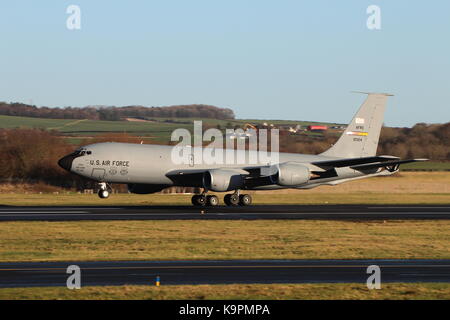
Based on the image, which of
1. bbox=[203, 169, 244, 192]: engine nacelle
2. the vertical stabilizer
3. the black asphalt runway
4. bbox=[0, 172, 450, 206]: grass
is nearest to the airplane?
bbox=[203, 169, 244, 192]: engine nacelle

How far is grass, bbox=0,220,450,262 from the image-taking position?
2659 cm

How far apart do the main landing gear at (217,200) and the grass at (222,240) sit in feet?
36.9

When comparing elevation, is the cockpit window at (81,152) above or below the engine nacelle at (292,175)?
above

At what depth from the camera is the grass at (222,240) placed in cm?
2659

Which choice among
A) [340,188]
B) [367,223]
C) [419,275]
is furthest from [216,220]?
[340,188]

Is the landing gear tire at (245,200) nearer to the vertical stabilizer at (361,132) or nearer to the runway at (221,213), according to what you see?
the runway at (221,213)

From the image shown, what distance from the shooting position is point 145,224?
3700 centimetres

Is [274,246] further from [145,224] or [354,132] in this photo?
[354,132]

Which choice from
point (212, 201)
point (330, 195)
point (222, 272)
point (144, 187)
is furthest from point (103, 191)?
point (222, 272)

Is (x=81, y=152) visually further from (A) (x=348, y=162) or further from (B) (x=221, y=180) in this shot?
(A) (x=348, y=162)

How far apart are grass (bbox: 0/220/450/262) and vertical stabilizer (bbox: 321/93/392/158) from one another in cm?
1774

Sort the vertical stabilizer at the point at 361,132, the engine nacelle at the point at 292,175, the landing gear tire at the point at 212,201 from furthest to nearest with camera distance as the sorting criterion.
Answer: the vertical stabilizer at the point at 361,132 < the landing gear tire at the point at 212,201 < the engine nacelle at the point at 292,175

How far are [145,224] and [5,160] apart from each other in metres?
49.2

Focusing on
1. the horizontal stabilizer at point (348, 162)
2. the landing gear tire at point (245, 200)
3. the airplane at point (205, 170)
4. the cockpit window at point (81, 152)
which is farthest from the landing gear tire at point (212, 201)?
the cockpit window at point (81, 152)
